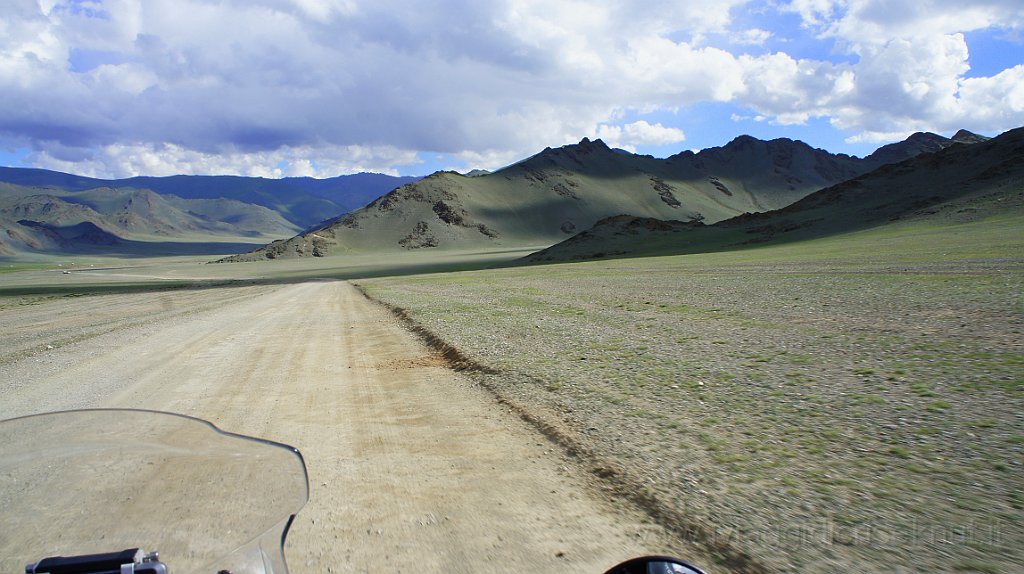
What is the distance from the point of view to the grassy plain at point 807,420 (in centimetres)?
444

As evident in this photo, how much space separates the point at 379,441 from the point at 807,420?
5.35 metres

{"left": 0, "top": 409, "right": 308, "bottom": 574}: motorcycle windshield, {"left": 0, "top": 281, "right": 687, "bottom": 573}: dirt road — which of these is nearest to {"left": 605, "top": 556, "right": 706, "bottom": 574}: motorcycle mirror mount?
{"left": 0, "top": 409, "right": 308, "bottom": 574}: motorcycle windshield

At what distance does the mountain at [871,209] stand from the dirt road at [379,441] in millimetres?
89361

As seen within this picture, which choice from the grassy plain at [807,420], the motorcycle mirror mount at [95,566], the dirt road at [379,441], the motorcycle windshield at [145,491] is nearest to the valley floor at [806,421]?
the grassy plain at [807,420]

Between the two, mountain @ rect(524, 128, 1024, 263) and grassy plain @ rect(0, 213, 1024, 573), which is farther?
mountain @ rect(524, 128, 1024, 263)

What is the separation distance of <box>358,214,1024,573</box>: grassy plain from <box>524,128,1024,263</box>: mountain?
84520 millimetres

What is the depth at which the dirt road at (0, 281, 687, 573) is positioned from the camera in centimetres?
446

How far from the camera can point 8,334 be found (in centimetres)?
2486

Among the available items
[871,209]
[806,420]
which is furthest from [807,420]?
[871,209]

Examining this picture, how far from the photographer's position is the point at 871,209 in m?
111

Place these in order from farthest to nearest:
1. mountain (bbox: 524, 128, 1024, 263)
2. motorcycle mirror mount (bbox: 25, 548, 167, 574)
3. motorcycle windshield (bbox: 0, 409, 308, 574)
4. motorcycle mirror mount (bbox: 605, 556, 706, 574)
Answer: mountain (bbox: 524, 128, 1024, 263) < motorcycle windshield (bbox: 0, 409, 308, 574) < motorcycle mirror mount (bbox: 605, 556, 706, 574) < motorcycle mirror mount (bbox: 25, 548, 167, 574)

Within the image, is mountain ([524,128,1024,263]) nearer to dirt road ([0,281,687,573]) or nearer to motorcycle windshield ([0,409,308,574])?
dirt road ([0,281,687,573])

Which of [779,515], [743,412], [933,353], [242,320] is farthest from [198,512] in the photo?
[242,320]

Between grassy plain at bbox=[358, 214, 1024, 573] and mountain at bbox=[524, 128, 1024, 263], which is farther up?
mountain at bbox=[524, 128, 1024, 263]
